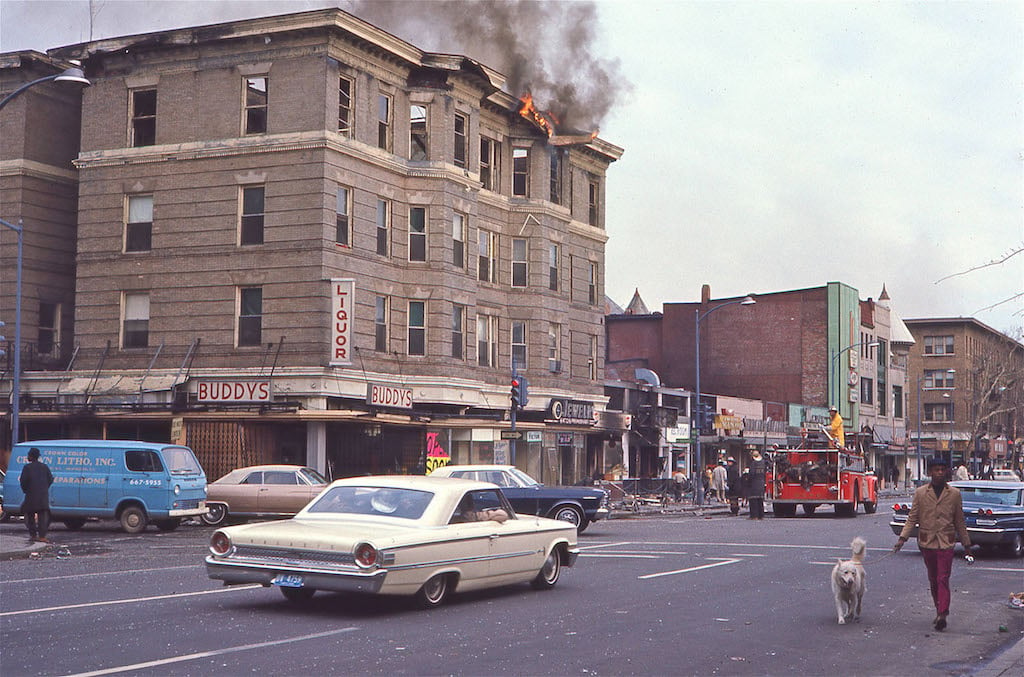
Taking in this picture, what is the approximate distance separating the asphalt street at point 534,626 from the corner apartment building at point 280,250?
16.9 m

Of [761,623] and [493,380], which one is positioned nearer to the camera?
[761,623]

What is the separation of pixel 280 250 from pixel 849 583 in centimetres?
2662

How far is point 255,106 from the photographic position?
37.4 metres

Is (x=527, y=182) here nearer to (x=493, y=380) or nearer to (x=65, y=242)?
(x=493, y=380)

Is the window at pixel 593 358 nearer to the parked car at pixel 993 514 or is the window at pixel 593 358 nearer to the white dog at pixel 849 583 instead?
the parked car at pixel 993 514

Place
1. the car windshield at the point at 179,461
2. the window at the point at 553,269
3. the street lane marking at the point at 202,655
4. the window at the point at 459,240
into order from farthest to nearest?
the window at the point at 553,269
the window at the point at 459,240
the car windshield at the point at 179,461
the street lane marking at the point at 202,655

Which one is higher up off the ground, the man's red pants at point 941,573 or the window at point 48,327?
the window at point 48,327

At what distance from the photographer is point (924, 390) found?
10925 centimetres

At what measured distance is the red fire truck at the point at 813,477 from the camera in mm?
37875

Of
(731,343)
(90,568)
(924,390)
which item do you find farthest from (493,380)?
(924,390)

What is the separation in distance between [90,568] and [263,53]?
2223 cm

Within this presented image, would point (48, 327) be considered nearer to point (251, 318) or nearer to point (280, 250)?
point (251, 318)

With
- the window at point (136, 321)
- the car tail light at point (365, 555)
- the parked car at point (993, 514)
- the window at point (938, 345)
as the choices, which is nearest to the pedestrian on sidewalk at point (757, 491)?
the parked car at point (993, 514)

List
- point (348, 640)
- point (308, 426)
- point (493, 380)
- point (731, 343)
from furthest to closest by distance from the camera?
1. point (731, 343)
2. point (493, 380)
3. point (308, 426)
4. point (348, 640)
